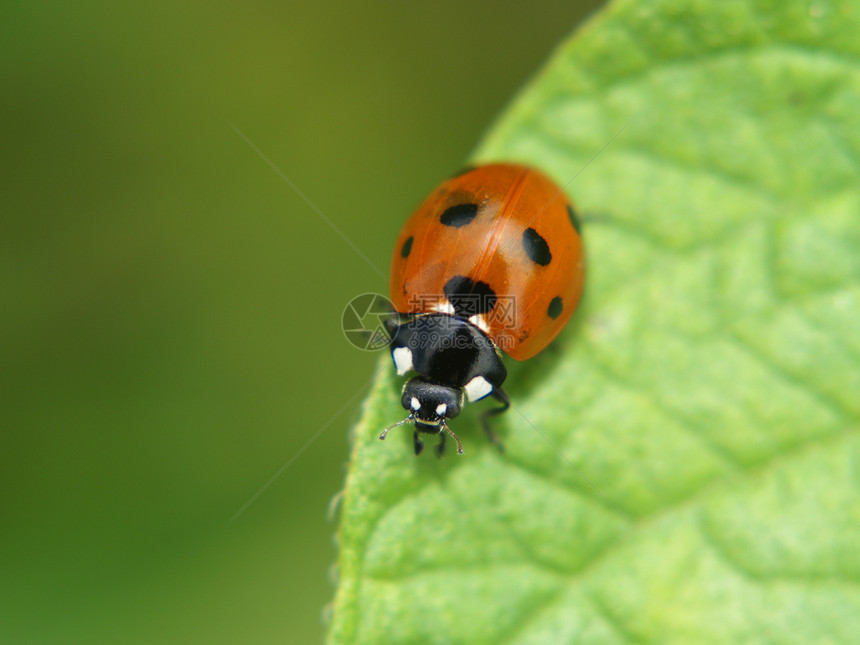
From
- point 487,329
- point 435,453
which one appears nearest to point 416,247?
point 487,329

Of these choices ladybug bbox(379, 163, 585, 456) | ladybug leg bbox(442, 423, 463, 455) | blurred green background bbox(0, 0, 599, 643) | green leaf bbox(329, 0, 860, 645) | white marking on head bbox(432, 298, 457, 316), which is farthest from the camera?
blurred green background bbox(0, 0, 599, 643)

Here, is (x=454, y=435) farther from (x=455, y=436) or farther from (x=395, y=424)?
(x=395, y=424)

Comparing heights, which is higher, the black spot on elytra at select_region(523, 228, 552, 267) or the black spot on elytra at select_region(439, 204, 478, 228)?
the black spot on elytra at select_region(439, 204, 478, 228)

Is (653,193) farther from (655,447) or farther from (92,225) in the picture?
(92,225)

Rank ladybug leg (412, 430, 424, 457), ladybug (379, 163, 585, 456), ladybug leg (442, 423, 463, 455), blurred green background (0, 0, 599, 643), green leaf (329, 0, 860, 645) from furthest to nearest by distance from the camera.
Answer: blurred green background (0, 0, 599, 643)
ladybug (379, 163, 585, 456)
ladybug leg (442, 423, 463, 455)
ladybug leg (412, 430, 424, 457)
green leaf (329, 0, 860, 645)

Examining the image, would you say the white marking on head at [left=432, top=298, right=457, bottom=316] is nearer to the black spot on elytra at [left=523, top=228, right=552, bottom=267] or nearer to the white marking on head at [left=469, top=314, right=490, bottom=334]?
the white marking on head at [left=469, top=314, right=490, bottom=334]

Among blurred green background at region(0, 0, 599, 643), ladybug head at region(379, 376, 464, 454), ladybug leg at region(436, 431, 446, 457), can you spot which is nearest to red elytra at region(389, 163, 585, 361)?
ladybug head at region(379, 376, 464, 454)

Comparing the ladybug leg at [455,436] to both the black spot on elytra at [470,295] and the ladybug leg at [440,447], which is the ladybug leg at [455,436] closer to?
the ladybug leg at [440,447]
